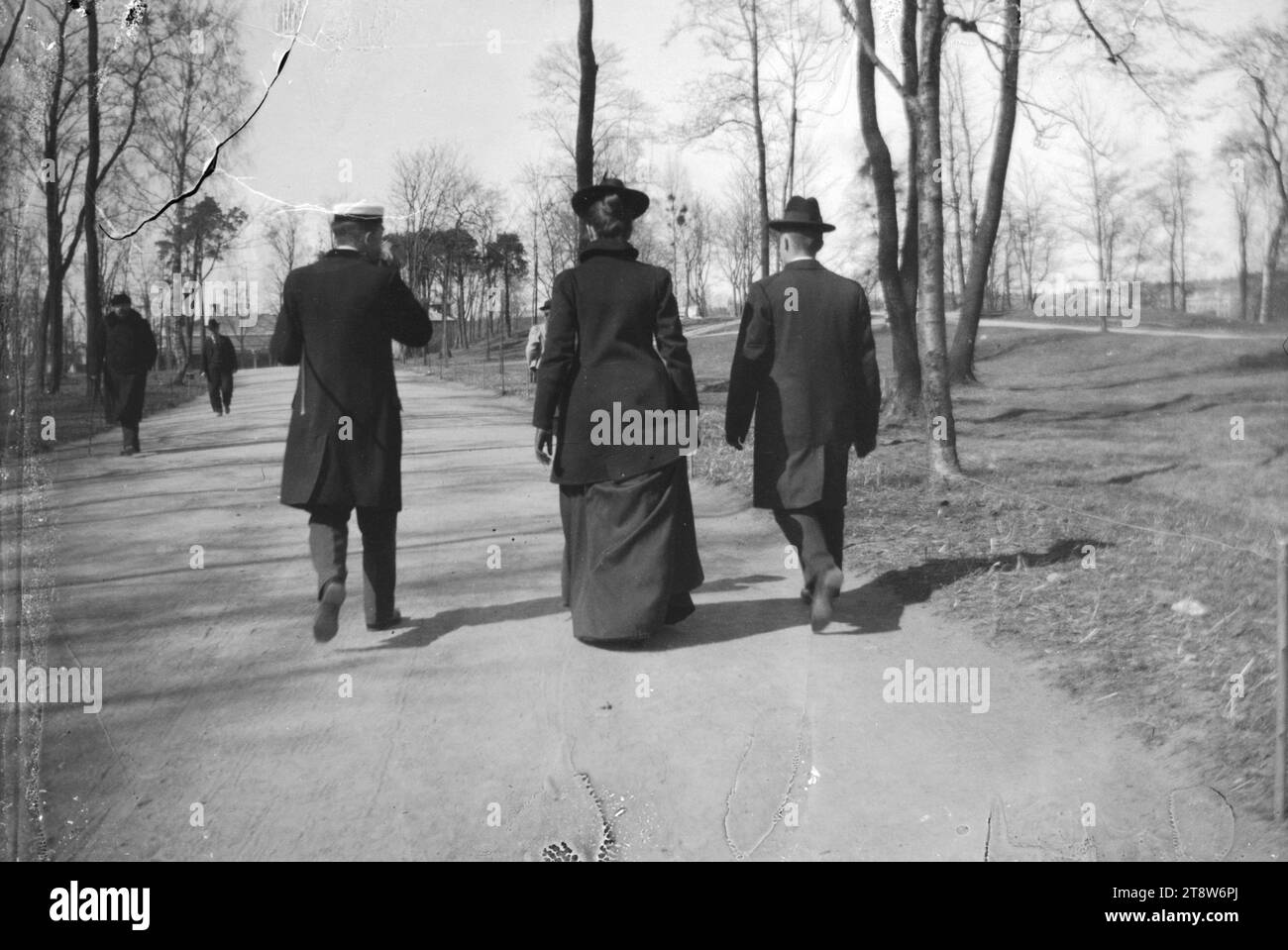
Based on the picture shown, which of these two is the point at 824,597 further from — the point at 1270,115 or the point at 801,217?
the point at 1270,115

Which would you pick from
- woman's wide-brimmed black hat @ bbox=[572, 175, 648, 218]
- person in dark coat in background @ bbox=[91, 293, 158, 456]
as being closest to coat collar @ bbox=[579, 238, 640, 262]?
woman's wide-brimmed black hat @ bbox=[572, 175, 648, 218]

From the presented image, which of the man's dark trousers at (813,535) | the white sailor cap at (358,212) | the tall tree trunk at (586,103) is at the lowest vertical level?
the man's dark trousers at (813,535)

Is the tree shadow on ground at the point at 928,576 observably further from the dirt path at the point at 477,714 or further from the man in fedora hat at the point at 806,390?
the man in fedora hat at the point at 806,390

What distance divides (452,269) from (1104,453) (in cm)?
799

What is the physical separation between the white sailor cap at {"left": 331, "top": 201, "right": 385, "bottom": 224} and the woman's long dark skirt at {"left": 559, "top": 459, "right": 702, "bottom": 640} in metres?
1.16

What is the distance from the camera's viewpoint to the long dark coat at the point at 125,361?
12.1ft

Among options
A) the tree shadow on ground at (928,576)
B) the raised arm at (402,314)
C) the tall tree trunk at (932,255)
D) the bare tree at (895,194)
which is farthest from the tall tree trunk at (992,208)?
the raised arm at (402,314)

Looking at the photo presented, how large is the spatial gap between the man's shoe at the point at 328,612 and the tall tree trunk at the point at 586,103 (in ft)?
4.83

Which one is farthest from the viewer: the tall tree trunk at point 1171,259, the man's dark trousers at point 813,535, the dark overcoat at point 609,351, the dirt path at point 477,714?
the tall tree trunk at point 1171,259

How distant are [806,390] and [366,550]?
1741 mm

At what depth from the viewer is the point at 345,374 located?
11.7ft

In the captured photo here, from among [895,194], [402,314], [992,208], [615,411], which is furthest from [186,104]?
[992,208]
